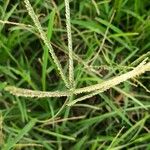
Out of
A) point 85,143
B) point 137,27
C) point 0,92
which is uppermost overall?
point 137,27

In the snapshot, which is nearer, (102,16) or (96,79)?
(96,79)

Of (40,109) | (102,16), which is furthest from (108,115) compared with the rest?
(102,16)

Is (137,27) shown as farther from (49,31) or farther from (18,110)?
(18,110)

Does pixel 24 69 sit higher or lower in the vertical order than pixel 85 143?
higher

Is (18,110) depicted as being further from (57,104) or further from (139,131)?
(139,131)

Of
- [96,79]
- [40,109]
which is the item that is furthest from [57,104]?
[96,79]

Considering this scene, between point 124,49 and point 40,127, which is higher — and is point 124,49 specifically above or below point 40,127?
above
